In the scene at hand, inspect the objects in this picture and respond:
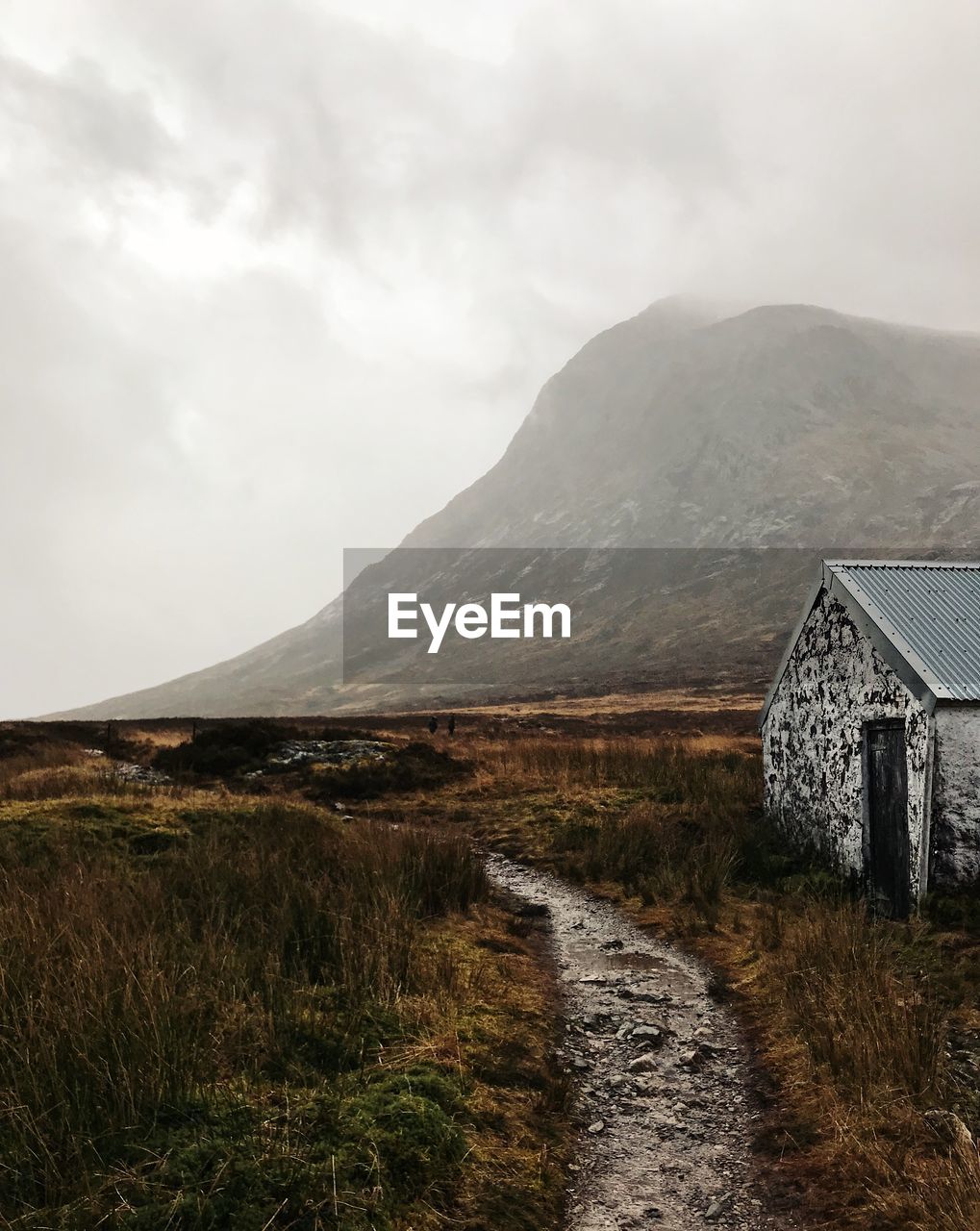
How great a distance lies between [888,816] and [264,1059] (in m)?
8.33

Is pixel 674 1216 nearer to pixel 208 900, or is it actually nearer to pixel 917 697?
pixel 208 900

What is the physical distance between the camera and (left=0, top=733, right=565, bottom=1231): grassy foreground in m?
3.74

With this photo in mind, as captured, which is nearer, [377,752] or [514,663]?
[377,752]

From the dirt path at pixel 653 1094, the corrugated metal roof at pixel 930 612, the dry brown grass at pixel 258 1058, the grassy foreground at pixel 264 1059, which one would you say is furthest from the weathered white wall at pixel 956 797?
the dry brown grass at pixel 258 1058

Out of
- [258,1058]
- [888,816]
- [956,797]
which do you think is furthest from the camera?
[888,816]

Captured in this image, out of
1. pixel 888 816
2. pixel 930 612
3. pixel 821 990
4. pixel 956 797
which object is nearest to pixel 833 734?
pixel 888 816

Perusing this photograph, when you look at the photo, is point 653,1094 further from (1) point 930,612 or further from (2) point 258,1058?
(1) point 930,612

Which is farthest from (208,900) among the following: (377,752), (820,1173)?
(377,752)

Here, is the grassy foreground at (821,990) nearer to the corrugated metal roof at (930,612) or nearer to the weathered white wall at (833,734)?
the weathered white wall at (833,734)

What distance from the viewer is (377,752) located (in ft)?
89.3

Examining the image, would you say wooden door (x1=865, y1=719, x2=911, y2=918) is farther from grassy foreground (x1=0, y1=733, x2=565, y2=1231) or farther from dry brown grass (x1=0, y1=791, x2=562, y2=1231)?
dry brown grass (x1=0, y1=791, x2=562, y2=1231)

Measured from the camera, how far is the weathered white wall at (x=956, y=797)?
926 centimetres

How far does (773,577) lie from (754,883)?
151 metres

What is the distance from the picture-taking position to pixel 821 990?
659 centimetres
